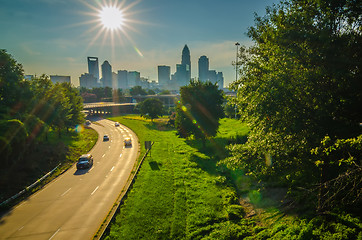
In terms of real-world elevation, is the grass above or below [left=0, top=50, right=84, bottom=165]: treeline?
below

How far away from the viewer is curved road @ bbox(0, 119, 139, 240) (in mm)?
14711

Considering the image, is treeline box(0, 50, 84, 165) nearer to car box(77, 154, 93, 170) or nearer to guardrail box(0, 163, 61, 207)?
guardrail box(0, 163, 61, 207)

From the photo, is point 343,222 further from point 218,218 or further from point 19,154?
point 19,154

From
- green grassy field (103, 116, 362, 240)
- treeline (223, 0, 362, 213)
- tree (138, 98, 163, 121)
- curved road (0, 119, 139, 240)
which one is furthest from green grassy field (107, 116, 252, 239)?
tree (138, 98, 163, 121)

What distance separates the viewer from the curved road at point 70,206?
1471cm

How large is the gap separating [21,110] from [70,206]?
1870cm

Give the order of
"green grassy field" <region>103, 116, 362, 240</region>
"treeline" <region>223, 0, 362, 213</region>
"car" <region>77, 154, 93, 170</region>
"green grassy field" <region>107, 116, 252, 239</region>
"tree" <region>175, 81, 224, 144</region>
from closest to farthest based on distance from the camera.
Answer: "treeline" <region>223, 0, 362, 213</region>
"green grassy field" <region>103, 116, 362, 240</region>
"green grassy field" <region>107, 116, 252, 239</region>
"car" <region>77, 154, 93, 170</region>
"tree" <region>175, 81, 224, 144</region>

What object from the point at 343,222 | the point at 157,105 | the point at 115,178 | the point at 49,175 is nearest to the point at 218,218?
the point at 343,222

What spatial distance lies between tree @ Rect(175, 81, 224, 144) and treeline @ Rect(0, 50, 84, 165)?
20950 mm

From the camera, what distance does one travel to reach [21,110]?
29.2 meters

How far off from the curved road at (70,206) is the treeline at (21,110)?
566 cm

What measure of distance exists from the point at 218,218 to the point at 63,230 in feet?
35.6

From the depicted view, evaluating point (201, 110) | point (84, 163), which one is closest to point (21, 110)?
point (84, 163)

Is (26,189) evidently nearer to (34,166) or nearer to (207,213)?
(34,166)
